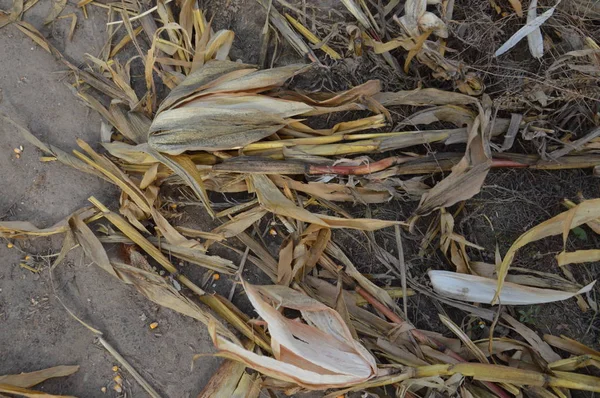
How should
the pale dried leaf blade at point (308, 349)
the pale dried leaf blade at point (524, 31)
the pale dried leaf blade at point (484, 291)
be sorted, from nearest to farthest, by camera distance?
the pale dried leaf blade at point (308, 349), the pale dried leaf blade at point (484, 291), the pale dried leaf blade at point (524, 31)

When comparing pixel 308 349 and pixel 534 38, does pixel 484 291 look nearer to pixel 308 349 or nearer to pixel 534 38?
pixel 308 349

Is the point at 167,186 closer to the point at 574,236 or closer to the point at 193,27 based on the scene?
the point at 193,27

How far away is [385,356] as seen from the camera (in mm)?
1454

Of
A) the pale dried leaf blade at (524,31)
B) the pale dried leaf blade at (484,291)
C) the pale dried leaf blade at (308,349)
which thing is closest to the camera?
the pale dried leaf blade at (308,349)

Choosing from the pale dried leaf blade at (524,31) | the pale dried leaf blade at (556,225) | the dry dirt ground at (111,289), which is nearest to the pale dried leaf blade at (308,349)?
the dry dirt ground at (111,289)

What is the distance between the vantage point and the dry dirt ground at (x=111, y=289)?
1.50 metres

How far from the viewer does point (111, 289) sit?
1561 mm

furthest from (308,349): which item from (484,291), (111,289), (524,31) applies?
(524,31)

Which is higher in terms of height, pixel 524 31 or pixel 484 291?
pixel 524 31

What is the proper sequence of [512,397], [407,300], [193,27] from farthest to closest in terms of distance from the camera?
1. [193,27]
2. [407,300]
3. [512,397]

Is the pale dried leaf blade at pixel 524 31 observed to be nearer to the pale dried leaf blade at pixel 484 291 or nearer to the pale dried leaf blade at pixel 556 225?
the pale dried leaf blade at pixel 556 225

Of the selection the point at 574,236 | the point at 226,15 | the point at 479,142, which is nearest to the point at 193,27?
the point at 226,15

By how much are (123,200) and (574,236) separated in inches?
47.9

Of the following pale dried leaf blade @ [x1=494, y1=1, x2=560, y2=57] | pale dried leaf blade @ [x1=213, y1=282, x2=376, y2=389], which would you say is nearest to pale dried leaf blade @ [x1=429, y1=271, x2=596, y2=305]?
pale dried leaf blade @ [x1=213, y1=282, x2=376, y2=389]
